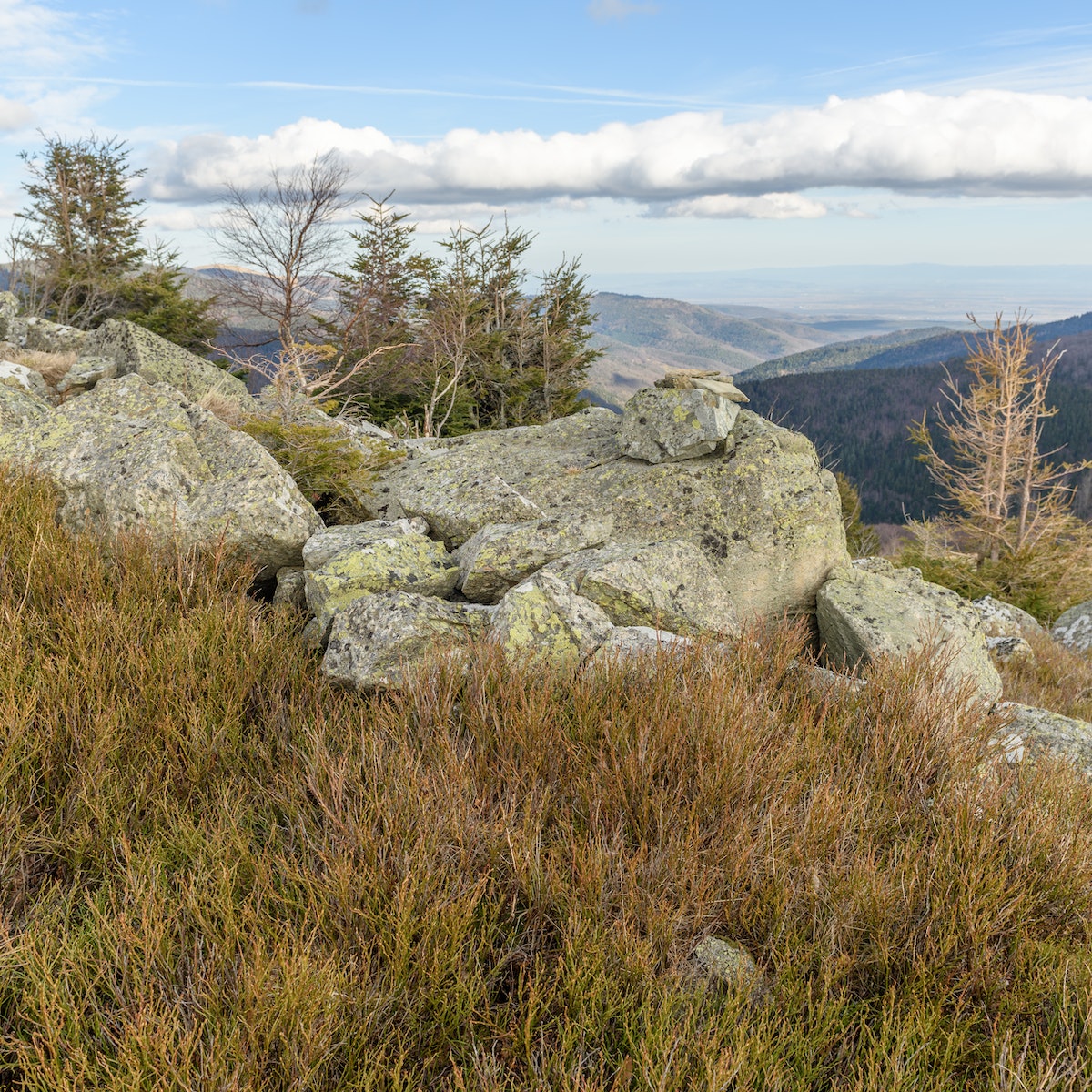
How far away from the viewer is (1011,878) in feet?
9.39

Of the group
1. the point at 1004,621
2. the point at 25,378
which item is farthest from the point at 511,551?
the point at 1004,621

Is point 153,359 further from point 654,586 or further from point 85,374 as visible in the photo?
point 654,586

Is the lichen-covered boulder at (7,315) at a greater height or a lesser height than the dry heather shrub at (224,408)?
greater

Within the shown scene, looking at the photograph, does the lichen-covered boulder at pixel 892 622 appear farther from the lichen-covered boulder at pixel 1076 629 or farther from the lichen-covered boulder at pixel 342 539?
the lichen-covered boulder at pixel 1076 629

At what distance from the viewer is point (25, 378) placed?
870 centimetres

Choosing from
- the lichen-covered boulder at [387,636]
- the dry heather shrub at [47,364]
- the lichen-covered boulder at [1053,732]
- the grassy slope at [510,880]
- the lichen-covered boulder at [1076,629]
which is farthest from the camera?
the lichen-covered boulder at [1076,629]

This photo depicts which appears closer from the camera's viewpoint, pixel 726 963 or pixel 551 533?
pixel 726 963

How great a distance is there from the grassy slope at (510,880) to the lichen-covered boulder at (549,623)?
0.31m

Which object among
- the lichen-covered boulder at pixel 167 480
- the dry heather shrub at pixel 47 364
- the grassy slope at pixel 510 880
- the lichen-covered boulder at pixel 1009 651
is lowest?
the lichen-covered boulder at pixel 1009 651

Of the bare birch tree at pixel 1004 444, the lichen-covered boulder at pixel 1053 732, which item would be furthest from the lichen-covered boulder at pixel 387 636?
the bare birch tree at pixel 1004 444

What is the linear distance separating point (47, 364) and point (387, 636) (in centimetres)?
897

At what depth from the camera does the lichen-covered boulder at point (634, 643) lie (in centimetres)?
414

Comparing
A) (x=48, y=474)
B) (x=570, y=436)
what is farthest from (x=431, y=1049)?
(x=570, y=436)

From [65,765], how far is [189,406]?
15.6 feet
